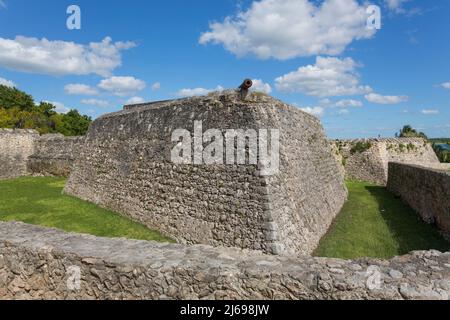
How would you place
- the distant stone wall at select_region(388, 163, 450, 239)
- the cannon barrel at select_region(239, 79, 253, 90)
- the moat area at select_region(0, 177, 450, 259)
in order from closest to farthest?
the cannon barrel at select_region(239, 79, 253, 90)
the moat area at select_region(0, 177, 450, 259)
the distant stone wall at select_region(388, 163, 450, 239)

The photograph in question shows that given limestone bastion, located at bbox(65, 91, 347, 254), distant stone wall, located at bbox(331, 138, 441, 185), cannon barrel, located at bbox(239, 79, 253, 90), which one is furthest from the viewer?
distant stone wall, located at bbox(331, 138, 441, 185)

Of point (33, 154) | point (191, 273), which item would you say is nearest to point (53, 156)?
point (33, 154)

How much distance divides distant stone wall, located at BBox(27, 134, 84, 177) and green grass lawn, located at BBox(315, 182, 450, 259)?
809 inches

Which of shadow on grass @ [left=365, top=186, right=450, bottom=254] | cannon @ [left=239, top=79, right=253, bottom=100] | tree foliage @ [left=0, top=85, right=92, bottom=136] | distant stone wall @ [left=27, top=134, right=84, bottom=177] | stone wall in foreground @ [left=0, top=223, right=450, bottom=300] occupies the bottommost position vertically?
shadow on grass @ [left=365, top=186, right=450, bottom=254]

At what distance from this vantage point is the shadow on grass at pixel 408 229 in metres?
10.4

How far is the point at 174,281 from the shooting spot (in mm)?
4164

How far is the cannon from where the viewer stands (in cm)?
878

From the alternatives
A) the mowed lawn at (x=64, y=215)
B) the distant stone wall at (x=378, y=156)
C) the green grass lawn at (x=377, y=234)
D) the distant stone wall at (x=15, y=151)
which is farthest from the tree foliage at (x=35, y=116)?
the green grass lawn at (x=377, y=234)

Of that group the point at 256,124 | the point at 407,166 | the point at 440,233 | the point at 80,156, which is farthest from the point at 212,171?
the point at 407,166

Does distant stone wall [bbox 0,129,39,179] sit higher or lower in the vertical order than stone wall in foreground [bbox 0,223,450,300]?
higher

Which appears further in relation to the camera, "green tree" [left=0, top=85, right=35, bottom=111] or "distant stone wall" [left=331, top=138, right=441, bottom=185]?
"green tree" [left=0, top=85, right=35, bottom=111]

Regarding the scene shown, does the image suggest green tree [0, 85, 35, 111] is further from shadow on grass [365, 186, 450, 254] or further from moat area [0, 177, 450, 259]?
shadow on grass [365, 186, 450, 254]

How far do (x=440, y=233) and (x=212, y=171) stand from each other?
8299 mm

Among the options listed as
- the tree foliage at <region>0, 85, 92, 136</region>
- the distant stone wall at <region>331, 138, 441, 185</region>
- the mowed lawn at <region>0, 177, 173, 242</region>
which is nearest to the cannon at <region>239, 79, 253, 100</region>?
the mowed lawn at <region>0, 177, 173, 242</region>
